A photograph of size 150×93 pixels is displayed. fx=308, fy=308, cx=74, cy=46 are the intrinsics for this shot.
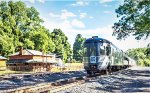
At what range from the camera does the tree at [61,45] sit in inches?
4492

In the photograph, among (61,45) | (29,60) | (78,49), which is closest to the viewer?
(29,60)

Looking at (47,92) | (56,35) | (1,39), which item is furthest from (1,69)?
(56,35)

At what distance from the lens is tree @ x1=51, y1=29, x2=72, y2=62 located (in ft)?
374

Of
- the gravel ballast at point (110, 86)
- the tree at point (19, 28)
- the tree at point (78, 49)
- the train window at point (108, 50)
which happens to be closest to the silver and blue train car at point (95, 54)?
the train window at point (108, 50)

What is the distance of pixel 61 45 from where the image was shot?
116 meters

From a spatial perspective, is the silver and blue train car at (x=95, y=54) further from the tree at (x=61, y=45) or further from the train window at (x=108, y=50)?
the tree at (x=61, y=45)

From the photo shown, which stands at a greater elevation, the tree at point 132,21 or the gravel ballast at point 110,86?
the tree at point 132,21

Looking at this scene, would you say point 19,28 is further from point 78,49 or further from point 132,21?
point 78,49

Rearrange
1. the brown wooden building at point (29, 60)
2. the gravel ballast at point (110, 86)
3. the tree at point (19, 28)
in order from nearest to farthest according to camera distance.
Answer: the gravel ballast at point (110, 86), the brown wooden building at point (29, 60), the tree at point (19, 28)

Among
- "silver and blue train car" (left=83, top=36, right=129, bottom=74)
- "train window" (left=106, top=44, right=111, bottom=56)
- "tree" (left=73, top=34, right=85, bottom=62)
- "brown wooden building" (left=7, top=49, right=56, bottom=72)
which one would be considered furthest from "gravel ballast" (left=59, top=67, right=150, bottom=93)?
"tree" (left=73, top=34, right=85, bottom=62)

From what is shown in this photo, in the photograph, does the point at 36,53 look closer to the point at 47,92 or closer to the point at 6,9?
the point at 6,9

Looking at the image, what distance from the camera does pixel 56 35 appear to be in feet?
399

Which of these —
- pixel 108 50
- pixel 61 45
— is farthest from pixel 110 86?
pixel 61 45

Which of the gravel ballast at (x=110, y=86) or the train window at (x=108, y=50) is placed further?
the train window at (x=108, y=50)
